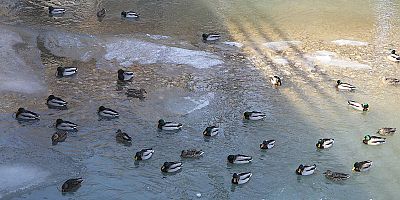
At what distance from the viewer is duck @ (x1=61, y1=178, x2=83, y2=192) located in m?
8.52

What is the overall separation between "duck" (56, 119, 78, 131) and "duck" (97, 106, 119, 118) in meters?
0.65

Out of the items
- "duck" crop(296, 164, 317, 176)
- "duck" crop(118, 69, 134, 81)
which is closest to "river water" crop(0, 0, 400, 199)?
"duck" crop(296, 164, 317, 176)

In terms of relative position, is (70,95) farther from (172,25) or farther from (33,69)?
(172,25)

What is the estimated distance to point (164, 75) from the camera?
12.7 m

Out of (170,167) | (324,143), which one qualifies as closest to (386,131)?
(324,143)

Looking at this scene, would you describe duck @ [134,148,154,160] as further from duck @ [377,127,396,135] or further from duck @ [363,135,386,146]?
duck @ [377,127,396,135]

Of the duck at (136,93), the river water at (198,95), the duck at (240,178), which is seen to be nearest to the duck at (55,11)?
the river water at (198,95)

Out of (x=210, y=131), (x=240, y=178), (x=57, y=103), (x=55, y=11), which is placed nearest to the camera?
(x=240, y=178)

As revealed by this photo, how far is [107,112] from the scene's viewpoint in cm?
1066

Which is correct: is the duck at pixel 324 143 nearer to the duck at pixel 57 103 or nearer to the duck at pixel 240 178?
the duck at pixel 240 178

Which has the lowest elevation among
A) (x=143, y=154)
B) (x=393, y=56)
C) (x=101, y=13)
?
(x=393, y=56)

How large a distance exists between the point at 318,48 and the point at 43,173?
26.5ft

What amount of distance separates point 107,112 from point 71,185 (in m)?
2.33

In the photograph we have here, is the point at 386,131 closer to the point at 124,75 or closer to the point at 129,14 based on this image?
the point at 124,75
